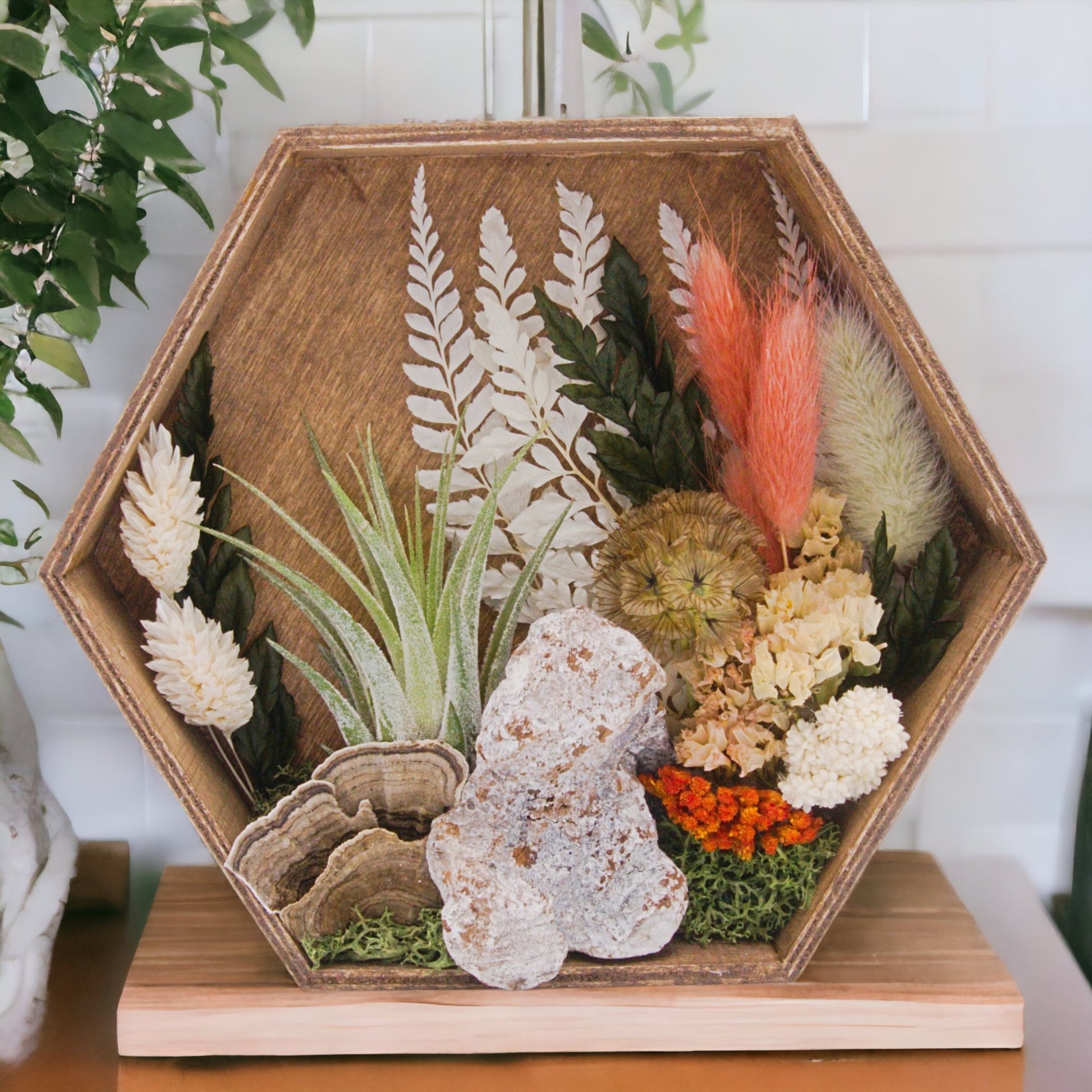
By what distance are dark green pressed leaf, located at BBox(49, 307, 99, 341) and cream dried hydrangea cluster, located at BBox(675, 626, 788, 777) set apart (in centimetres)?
37

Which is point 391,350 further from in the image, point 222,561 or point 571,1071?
point 571,1071

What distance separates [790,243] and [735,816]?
0.32 metres

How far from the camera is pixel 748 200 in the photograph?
1.90ft

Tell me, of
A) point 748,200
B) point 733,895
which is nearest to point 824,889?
point 733,895

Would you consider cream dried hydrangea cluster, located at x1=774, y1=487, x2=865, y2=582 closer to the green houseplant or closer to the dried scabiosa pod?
the dried scabiosa pod

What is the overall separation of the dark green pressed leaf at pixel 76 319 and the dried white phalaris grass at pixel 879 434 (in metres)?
0.38

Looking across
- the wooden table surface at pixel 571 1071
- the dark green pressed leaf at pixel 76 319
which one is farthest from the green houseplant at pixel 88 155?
the wooden table surface at pixel 571 1071

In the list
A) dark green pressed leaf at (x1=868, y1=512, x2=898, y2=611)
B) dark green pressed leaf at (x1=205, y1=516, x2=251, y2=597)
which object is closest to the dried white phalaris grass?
dark green pressed leaf at (x1=868, y1=512, x2=898, y2=611)

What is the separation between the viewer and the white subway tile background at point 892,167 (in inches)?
26.0

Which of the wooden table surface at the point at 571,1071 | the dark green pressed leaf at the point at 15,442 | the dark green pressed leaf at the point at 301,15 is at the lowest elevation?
the wooden table surface at the point at 571,1071

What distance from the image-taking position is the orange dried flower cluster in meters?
0.52

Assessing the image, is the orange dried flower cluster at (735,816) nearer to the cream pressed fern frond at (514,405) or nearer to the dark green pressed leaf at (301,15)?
the cream pressed fern frond at (514,405)

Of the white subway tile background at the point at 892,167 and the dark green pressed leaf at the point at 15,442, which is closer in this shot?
the dark green pressed leaf at the point at 15,442

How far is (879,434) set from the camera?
1.75 ft
